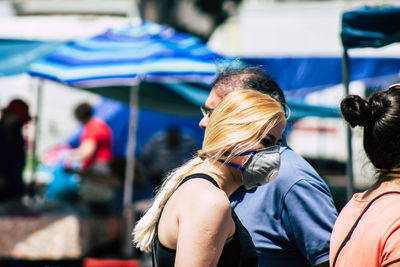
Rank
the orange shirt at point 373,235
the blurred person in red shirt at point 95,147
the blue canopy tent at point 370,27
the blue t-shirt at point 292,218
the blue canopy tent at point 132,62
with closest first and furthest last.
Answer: the orange shirt at point 373,235 < the blue t-shirt at point 292,218 < the blue canopy tent at point 370,27 < the blue canopy tent at point 132,62 < the blurred person in red shirt at point 95,147

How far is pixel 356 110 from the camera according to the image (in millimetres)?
1868

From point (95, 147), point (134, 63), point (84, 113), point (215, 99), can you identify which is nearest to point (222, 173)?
point (215, 99)

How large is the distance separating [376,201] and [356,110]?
0.30m

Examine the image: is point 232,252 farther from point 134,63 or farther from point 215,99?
point 134,63

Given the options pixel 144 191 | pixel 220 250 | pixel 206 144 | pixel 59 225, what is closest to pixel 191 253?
pixel 220 250

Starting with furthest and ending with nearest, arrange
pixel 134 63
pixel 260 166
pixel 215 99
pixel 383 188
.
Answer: pixel 134 63 → pixel 215 99 → pixel 260 166 → pixel 383 188

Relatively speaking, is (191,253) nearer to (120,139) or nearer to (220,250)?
(220,250)

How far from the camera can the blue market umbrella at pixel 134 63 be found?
17.1ft

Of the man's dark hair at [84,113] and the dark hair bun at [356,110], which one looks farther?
the man's dark hair at [84,113]

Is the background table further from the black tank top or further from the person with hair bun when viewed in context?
the person with hair bun

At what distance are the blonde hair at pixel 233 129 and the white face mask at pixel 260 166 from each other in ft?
0.20

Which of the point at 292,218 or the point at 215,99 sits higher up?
the point at 215,99

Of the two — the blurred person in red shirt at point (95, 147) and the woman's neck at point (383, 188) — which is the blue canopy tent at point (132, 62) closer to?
the blurred person in red shirt at point (95, 147)

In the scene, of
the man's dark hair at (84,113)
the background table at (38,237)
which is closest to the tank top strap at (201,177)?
the background table at (38,237)
